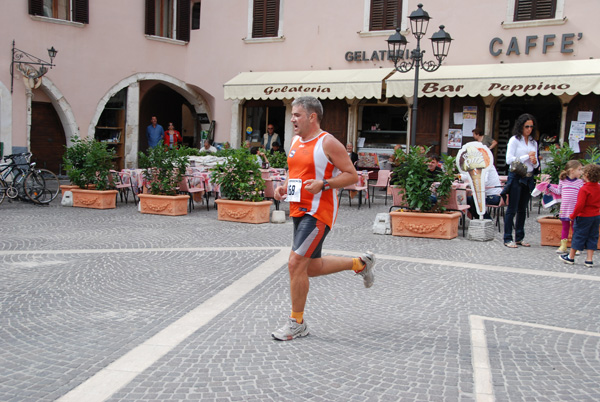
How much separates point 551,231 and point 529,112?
8.73m

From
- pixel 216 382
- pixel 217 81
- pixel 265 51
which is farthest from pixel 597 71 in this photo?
pixel 216 382

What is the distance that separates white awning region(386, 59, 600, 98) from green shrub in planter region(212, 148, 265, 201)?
6.45 metres

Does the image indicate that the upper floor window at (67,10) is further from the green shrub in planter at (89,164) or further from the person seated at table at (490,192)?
the person seated at table at (490,192)

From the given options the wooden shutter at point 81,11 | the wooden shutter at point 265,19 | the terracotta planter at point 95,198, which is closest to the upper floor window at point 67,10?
the wooden shutter at point 81,11

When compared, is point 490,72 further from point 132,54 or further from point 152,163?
point 132,54

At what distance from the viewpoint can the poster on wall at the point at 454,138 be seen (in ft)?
54.6

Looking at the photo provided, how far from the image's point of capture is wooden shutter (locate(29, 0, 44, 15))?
16531mm

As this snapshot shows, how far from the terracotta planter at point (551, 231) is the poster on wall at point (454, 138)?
306 inches

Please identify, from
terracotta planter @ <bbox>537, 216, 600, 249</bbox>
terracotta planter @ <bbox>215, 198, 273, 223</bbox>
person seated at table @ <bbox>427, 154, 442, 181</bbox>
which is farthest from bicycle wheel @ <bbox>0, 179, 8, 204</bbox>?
terracotta planter @ <bbox>537, 216, 600, 249</bbox>

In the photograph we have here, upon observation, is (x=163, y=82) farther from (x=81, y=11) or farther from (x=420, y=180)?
(x=420, y=180)

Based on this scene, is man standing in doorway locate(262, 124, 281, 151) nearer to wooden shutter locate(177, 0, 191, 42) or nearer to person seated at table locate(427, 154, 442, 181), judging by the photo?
wooden shutter locate(177, 0, 191, 42)

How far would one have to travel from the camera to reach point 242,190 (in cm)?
1076

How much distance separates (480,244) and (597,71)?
23.4 ft

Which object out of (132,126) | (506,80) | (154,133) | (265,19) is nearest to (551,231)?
(506,80)
